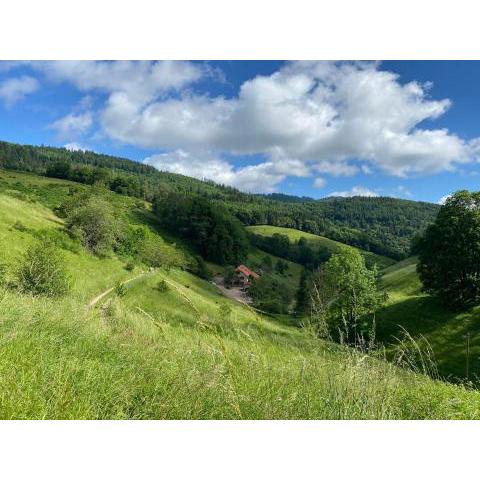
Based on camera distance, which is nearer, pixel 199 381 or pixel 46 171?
pixel 199 381

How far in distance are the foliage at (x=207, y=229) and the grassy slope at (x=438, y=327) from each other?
245 ft

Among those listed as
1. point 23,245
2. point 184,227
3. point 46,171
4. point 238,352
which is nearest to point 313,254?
point 184,227

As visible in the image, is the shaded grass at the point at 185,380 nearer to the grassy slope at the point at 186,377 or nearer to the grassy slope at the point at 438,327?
the grassy slope at the point at 186,377

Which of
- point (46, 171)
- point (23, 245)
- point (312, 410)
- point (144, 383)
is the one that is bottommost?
point (312, 410)

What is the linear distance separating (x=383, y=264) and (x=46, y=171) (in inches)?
5077

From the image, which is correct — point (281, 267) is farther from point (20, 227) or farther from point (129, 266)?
point (20, 227)

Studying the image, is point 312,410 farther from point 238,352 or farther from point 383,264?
point 383,264

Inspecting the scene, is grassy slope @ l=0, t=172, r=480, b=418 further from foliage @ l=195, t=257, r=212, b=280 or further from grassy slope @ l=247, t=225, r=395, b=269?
grassy slope @ l=247, t=225, r=395, b=269

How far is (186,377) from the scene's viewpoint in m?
4.09

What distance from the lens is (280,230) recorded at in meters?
189

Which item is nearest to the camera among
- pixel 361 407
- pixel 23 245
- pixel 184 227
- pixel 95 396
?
pixel 95 396

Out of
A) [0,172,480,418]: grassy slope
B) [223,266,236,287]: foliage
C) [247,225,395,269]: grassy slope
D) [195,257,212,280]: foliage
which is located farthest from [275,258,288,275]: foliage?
[0,172,480,418]: grassy slope

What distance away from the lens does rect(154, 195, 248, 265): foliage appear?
128250 mm

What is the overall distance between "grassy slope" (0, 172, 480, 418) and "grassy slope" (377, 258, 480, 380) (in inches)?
1294
